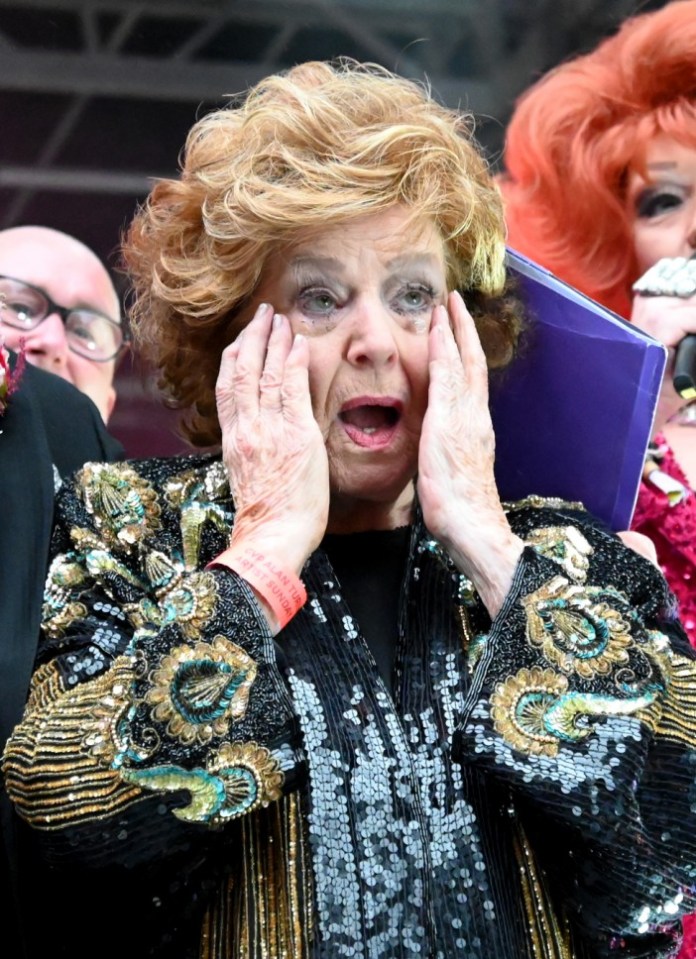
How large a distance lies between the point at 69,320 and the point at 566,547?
103 centimetres

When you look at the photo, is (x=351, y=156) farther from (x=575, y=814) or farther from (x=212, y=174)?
(x=575, y=814)

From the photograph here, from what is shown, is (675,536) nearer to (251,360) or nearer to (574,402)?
(574,402)

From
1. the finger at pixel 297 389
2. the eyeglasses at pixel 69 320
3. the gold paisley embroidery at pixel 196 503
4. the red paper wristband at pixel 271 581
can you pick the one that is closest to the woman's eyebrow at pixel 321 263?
the finger at pixel 297 389

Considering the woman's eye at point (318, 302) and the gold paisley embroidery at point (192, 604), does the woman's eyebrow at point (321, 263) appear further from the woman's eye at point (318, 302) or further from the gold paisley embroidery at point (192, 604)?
the gold paisley embroidery at point (192, 604)

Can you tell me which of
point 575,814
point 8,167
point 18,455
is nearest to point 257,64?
point 8,167

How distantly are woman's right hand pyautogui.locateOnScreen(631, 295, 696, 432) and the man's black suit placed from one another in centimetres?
94

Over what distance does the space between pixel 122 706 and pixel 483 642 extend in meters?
0.45

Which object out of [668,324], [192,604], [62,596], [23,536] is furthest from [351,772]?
[668,324]

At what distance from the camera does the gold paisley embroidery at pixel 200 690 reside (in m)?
1.40

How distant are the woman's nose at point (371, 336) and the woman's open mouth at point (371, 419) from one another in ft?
0.17

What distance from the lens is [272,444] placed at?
5.42 ft

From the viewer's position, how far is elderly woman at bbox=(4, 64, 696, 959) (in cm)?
143

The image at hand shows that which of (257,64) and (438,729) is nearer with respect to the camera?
(438,729)

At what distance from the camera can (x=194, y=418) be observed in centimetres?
198
